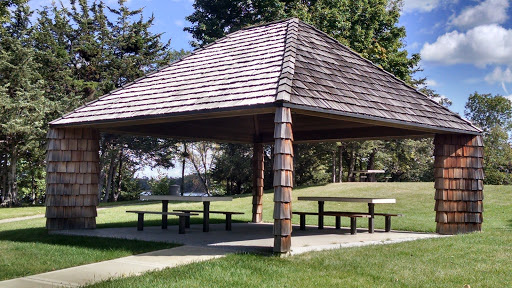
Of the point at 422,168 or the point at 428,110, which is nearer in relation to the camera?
the point at 428,110

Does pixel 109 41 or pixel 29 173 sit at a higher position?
pixel 109 41

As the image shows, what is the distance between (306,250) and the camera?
928 cm

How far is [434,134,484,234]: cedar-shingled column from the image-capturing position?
1280cm

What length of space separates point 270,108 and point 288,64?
1.51m

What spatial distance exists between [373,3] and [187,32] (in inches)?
430

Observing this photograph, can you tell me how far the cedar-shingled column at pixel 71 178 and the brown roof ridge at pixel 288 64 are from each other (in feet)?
17.4

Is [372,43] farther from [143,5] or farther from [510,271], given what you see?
[510,271]

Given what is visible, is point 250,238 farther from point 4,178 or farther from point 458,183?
point 4,178

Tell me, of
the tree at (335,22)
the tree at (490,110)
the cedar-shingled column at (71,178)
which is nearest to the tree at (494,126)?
the tree at (490,110)

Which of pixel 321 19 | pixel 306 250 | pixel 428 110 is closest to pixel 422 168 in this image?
pixel 321 19

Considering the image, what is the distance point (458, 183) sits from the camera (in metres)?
12.8

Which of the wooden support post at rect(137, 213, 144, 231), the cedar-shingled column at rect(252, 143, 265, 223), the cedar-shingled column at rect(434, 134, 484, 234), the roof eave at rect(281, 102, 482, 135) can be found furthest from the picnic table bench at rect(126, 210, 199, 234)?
the cedar-shingled column at rect(434, 134, 484, 234)

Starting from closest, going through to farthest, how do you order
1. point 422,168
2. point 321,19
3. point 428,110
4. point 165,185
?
point 428,110, point 321,19, point 165,185, point 422,168

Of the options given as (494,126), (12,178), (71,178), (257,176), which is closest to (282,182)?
(71,178)
